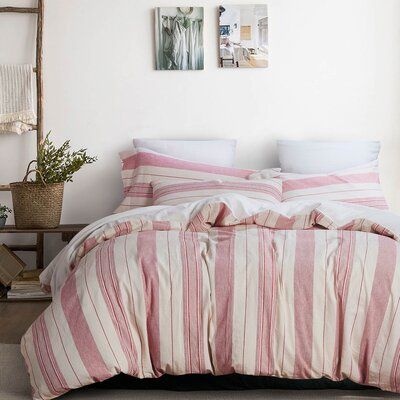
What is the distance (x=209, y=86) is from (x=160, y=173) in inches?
32.5

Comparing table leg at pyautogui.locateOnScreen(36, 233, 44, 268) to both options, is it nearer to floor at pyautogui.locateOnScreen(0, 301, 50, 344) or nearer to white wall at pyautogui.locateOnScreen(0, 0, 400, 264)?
white wall at pyautogui.locateOnScreen(0, 0, 400, 264)

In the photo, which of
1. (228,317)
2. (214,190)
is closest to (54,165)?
(214,190)

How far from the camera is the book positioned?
4418 millimetres

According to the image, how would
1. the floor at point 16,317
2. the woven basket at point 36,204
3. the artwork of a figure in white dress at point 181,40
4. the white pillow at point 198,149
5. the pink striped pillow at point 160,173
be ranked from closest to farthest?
the floor at point 16,317
the pink striped pillow at point 160,173
the woven basket at point 36,204
the white pillow at point 198,149
the artwork of a figure in white dress at point 181,40

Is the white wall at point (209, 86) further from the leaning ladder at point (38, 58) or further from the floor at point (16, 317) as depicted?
the floor at point (16, 317)

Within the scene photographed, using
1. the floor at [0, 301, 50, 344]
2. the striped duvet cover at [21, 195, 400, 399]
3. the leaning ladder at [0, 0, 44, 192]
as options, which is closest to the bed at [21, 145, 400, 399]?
the striped duvet cover at [21, 195, 400, 399]

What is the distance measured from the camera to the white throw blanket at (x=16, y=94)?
15.1 ft

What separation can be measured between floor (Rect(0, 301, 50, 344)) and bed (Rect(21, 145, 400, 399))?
3.20 ft

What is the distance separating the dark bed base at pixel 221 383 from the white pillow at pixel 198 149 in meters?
1.92

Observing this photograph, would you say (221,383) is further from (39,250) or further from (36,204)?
(39,250)

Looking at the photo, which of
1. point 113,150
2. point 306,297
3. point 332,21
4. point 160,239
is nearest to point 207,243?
point 160,239

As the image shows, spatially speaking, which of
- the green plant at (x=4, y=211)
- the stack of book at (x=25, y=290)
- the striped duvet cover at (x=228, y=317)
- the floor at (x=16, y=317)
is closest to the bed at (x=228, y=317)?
the striped duvet cover at (x=228, y=317)

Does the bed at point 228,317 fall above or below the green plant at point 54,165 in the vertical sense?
below

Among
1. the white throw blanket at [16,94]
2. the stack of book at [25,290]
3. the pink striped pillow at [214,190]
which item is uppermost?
the white throw blanket at [16,94]
